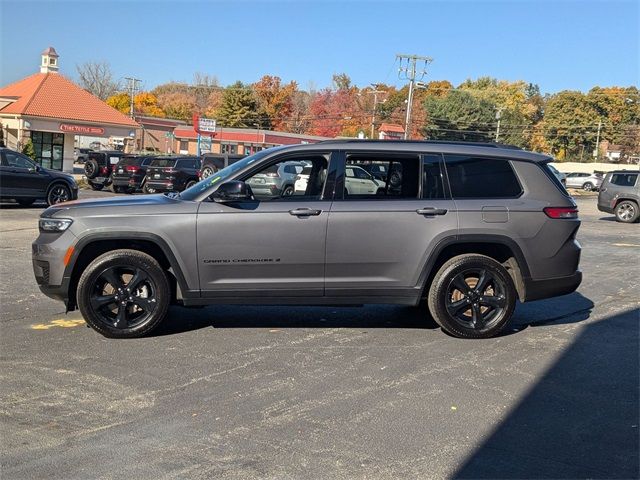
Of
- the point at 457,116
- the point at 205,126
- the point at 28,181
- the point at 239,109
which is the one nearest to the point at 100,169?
the point at 28,181

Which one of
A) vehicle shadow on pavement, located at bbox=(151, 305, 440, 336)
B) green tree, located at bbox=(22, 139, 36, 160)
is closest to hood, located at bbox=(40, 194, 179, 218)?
vehicle shadow on pavement, located at bbox=(151, 305, 440, 336)

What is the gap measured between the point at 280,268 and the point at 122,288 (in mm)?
1464

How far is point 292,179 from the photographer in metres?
6.21

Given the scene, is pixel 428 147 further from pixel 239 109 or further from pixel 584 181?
pixel 239 109

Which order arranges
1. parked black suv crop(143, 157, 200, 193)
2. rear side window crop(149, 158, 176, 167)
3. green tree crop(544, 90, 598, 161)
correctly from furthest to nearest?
green tree crop(544, 90, 598, 161), rear side window crop(149, 158, 176, 167), parked black suv crop(143, 157, 200, 193)

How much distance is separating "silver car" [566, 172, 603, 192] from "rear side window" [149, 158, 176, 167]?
37.9m

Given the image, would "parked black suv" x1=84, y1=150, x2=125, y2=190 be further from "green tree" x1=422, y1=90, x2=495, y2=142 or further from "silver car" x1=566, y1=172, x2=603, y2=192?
"green tree" x1=422, y1=90, x2=495, y2=142

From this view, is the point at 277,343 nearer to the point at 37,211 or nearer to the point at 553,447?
the point at 553,447

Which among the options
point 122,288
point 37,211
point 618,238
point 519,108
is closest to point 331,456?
point 122,288

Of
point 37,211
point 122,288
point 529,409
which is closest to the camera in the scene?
point 529,409

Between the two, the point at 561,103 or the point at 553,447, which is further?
the point at 561,103

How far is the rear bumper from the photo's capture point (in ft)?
20.6

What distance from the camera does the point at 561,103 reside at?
88.6 metres

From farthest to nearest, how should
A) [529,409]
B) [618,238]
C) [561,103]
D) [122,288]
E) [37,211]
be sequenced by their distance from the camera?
[561,103], [37,211], [618,238], [122,288], [529,409]
